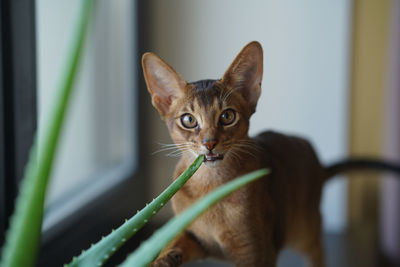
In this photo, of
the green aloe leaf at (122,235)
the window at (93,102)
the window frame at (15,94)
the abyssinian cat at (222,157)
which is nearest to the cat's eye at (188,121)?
the abyssinian cat at (222,157)

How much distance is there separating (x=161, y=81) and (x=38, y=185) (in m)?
0.21

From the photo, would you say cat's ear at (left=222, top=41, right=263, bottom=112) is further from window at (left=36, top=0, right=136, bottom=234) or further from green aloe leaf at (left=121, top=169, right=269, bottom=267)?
window at (left=36, top=0, right=136, bottom=234)

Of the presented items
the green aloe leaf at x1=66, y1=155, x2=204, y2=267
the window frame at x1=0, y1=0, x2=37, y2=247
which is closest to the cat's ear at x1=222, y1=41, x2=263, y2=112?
the green aloe leaf at x1=66, y1=155, x2=204, y2=267

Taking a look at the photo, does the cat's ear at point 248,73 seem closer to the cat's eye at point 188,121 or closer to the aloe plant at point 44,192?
the cat's eye at point 188,121

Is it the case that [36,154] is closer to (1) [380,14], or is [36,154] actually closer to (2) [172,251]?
(2) [172,251]

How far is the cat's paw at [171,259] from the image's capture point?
60cm

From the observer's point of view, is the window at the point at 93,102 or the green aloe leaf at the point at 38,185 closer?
the green aloe leaf at the point at 38,185

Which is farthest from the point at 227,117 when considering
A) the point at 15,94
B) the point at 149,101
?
the point at 15,94

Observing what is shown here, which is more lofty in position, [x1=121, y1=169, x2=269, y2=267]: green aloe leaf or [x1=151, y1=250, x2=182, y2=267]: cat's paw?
[x1=121, y1=169, x2=269, y2=267]: green aloe leaf

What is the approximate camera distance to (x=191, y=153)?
0.59 meters

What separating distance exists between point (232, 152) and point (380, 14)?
1.60 metres

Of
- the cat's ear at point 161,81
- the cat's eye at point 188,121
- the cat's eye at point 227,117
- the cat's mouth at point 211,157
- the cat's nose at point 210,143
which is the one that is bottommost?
the cat's mouth at point 211,157

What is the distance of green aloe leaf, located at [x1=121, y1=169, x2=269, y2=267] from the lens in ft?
1.35

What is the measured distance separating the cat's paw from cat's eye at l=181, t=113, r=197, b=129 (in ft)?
0.53
